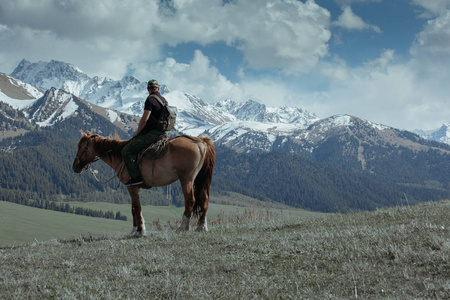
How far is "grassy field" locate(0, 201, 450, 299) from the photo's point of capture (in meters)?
5.19

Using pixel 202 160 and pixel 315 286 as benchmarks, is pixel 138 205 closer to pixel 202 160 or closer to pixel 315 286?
pixel 202 160

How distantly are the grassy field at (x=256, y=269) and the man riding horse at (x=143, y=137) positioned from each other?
3.13m

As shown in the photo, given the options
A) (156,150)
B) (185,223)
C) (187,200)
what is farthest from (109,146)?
(185,223)

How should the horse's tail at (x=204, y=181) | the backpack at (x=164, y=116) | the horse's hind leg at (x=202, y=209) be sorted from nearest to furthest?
the backpack at (x=164, y=116), the horse's hind leg at (x=202, y=209), the horse's tail at (x=204, y=181)

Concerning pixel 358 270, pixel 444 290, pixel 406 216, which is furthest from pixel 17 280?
pixel 406 216

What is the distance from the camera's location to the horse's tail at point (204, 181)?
12695mm

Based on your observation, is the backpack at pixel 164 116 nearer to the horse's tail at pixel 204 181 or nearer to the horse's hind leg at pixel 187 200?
the horse's tail at pixel 204 181

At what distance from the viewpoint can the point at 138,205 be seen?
12.5 metres

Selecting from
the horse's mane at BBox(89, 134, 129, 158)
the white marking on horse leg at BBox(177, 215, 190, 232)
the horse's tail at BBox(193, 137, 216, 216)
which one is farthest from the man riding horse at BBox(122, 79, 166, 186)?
the white marking on horse leg at BBox(177, 215, 190, 232)

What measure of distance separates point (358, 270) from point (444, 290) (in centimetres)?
124

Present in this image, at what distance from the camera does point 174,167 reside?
39.3 ft

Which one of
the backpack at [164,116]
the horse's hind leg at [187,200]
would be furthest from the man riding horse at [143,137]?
the horse's hind leg at [187,200]

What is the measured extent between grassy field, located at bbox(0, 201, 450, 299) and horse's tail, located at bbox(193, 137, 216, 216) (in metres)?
3.26

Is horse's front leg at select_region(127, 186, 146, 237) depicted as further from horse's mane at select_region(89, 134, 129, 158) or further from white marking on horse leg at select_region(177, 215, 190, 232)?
horse's mane at select_region(89, 134, 129, 158)
